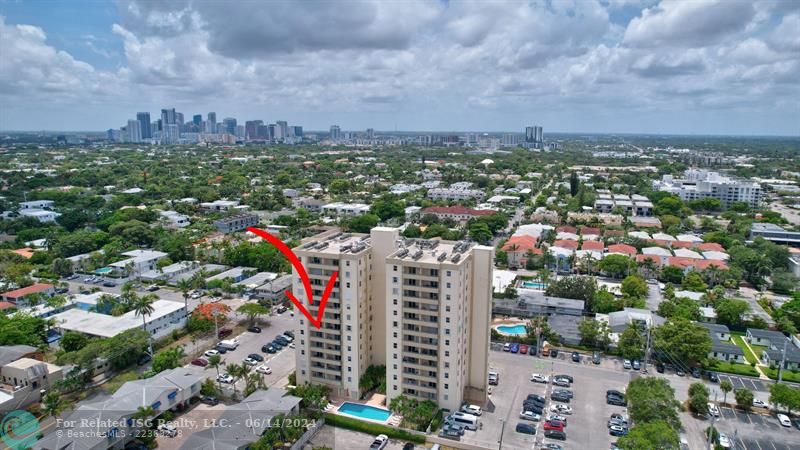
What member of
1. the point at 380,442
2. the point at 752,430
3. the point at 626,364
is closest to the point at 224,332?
the point at 380,442

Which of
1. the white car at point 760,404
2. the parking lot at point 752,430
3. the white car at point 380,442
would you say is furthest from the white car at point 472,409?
the white car at point 760,404

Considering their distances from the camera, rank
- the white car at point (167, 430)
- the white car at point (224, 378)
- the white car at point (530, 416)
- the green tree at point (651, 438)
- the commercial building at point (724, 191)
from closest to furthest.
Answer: the green tree at point (651, 438) < the white car at point (167, 430) < the white car at point (530, 416) < the white car at point (224, 378) < the commercial building at point (724, 191)

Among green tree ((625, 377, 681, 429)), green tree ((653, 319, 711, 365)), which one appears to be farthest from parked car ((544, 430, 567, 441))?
green tree ((653, 319, 711, 365))

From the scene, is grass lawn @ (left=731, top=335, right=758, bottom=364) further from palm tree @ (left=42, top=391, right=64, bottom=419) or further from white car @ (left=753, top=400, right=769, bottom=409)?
palm tree @ (left=42, top=391, right=64, bottom=419)

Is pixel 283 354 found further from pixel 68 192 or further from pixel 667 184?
pixel 667 184

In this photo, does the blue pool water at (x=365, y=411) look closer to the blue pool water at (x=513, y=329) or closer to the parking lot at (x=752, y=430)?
the blue pool water at (x=513, y=329)

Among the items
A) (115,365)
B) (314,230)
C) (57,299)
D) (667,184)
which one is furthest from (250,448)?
(667,184)
